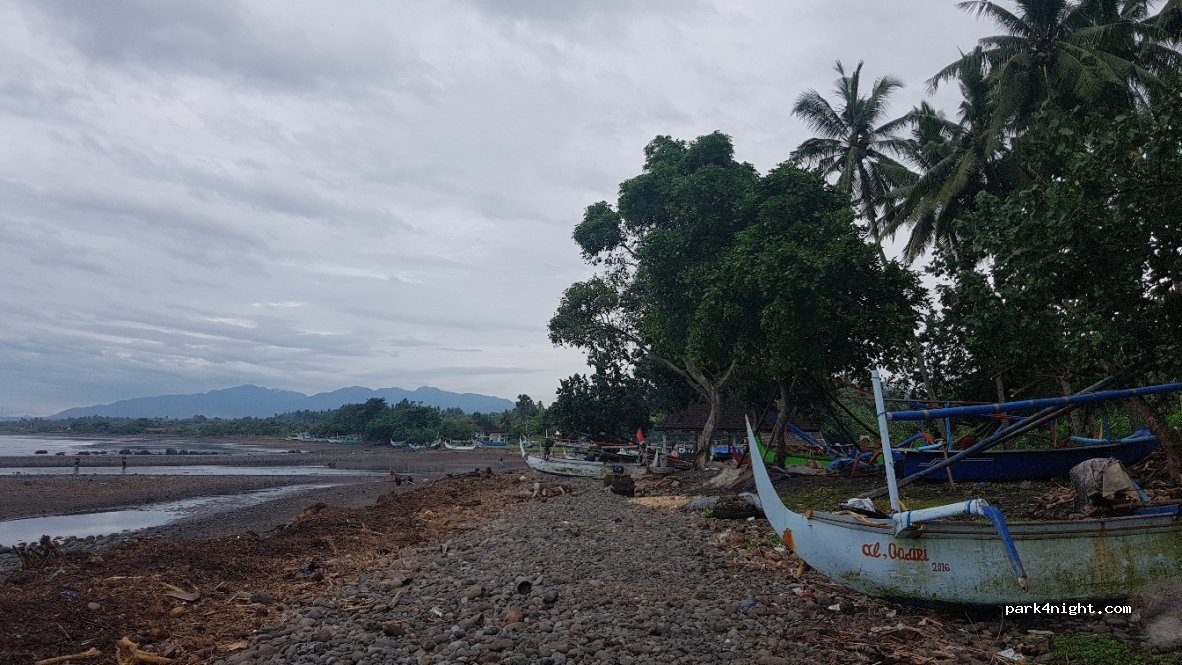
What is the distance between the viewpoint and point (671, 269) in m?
25.7

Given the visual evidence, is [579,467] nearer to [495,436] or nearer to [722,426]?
[722,426]

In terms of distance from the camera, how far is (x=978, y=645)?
22.9 feet

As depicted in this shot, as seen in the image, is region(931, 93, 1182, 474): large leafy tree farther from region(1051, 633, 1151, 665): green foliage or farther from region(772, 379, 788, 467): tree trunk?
region(772, 379, 788, 467): tree trunk

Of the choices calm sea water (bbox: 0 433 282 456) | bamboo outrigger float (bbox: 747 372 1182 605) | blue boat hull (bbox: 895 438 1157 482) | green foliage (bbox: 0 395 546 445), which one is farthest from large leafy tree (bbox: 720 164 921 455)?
calm sea water (bbox: 0 433 282 456)

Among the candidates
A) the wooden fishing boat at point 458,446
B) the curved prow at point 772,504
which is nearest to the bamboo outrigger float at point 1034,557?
the curved prow at point 772,504

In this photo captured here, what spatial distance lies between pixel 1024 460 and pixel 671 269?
1291cm

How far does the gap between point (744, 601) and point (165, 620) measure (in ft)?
23.7

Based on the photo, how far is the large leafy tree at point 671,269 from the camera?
77.7 ft

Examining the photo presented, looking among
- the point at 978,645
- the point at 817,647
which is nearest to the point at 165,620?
the point at 817,647

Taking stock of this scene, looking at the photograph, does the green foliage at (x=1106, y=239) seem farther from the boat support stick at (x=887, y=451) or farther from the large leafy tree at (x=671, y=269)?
the large leafy tree at (x=671, y=269)

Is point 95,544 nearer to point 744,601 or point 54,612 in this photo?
point 54,612

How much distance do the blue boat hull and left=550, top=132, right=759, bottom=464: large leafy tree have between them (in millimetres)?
6127

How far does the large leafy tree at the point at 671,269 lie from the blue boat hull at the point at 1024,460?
613 cm

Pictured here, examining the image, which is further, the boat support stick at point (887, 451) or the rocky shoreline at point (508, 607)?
the boat support stick at point (887, 451)
